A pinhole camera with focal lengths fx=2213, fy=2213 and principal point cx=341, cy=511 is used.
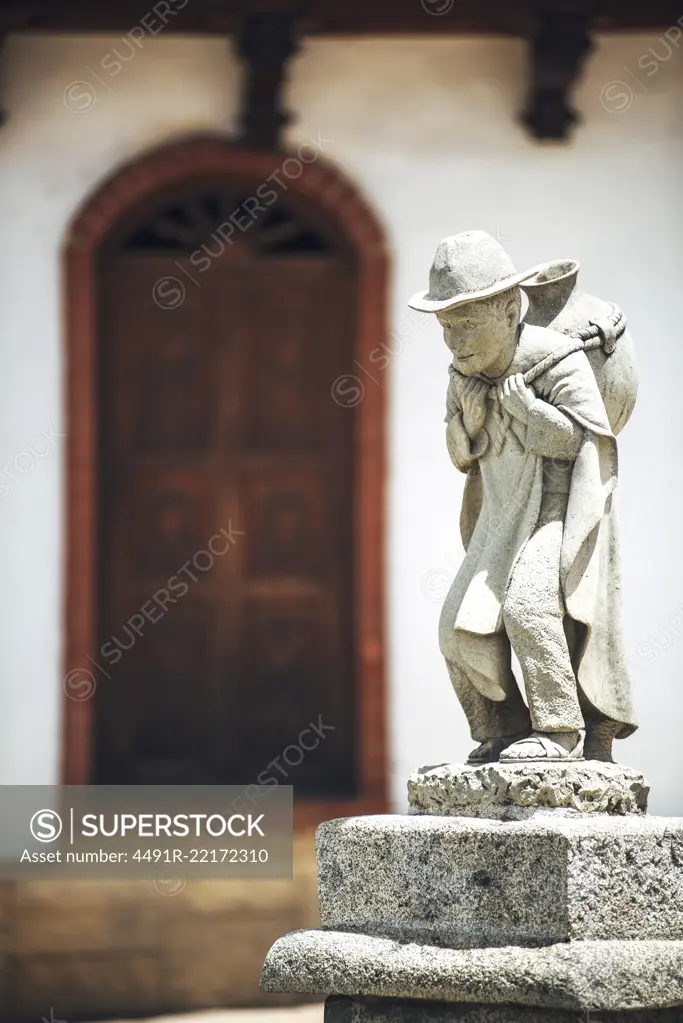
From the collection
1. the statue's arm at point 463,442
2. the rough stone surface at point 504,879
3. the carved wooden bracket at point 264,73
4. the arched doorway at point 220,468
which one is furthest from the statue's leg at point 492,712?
the carved wooden bracket at point 264,73

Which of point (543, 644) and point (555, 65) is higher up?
point (555, 65)

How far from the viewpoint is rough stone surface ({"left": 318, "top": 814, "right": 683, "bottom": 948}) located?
6.18 metres

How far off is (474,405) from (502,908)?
5.13 feet

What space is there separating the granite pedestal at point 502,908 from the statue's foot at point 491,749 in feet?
0.37

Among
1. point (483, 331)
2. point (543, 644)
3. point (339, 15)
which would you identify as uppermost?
point (339, 15)

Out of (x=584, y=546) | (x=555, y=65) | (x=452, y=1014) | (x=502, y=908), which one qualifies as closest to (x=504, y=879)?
(x=502, y=908)

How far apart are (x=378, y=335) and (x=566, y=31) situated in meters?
1.88

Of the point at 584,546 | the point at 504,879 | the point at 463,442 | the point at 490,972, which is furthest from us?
the point at 463,442

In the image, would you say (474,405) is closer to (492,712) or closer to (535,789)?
(492,712)

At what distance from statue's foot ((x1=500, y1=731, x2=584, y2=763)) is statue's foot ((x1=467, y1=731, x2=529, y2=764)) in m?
0.16

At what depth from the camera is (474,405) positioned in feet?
22.5

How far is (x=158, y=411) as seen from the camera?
466 inches

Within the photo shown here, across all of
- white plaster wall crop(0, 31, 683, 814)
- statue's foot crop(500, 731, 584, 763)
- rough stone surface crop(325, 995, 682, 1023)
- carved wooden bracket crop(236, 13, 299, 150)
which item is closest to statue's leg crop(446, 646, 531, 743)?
statue's foot crop(500, 731, 584, 763)

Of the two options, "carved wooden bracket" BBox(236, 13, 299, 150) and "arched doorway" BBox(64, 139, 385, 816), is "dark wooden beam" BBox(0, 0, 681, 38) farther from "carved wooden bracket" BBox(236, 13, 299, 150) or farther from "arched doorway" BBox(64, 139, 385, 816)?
"arched doorway" BBox(64, 139, 385, 816)
